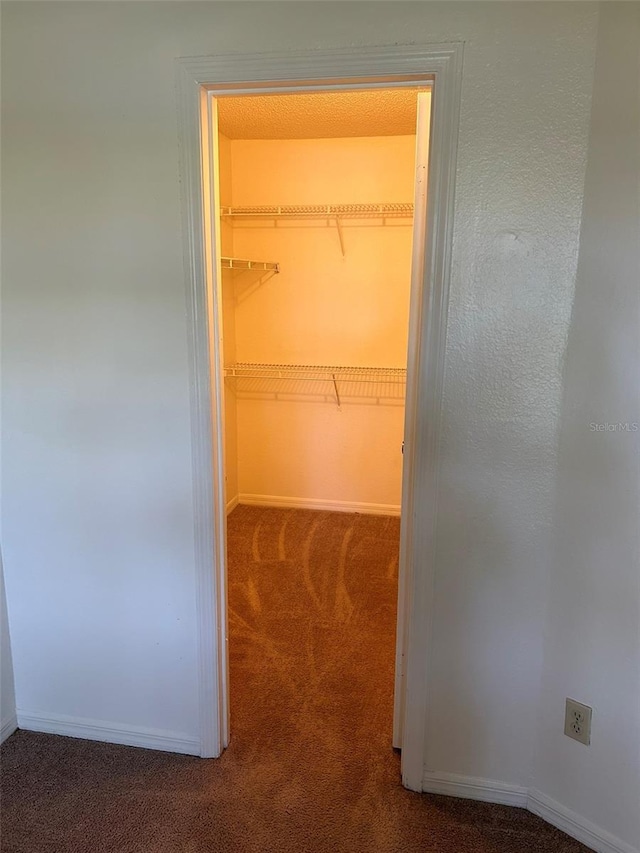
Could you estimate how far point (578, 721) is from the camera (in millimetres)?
1537

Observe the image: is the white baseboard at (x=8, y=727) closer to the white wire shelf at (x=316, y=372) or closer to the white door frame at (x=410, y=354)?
the white door frame at (x=410, y=354)

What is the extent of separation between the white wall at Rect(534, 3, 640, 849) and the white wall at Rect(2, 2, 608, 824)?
1.7 inches

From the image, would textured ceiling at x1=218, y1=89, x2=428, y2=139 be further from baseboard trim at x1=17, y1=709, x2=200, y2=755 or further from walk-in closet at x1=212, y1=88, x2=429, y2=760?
baseboard trim at x1=17, y1=709, x2=200, y2=755

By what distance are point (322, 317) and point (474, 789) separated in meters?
2.97

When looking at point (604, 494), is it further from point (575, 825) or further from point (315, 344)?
point (315, 344)

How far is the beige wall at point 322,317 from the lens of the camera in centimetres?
371

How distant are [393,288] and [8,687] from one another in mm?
3080

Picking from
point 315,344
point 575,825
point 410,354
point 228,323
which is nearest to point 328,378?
point 315,344

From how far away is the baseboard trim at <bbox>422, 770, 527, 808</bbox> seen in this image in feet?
5.49

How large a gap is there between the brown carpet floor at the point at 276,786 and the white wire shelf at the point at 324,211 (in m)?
2.65

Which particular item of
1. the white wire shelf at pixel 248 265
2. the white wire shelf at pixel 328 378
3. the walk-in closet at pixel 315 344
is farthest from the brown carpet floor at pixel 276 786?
the white wire shelf at pixel 248 265

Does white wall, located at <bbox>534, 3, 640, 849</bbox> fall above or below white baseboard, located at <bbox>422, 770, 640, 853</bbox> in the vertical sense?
above

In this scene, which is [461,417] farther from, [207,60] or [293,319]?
[293,319]

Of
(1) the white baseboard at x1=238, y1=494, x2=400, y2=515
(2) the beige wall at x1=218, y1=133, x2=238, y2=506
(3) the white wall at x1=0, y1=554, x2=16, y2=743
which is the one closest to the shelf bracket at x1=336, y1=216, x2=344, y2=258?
(2) the beige wall at x1=218, y1=133, x2=238, y2=506
